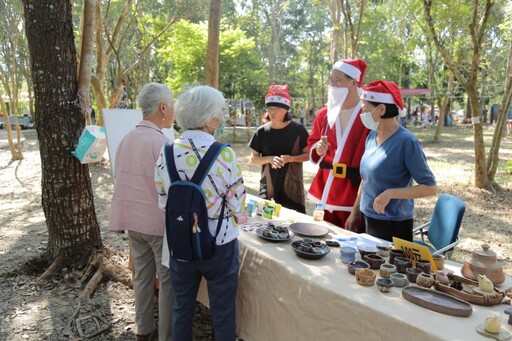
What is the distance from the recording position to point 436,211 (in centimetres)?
300

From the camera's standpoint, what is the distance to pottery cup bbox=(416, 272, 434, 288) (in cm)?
171

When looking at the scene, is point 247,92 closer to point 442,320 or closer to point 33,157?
point 33,157

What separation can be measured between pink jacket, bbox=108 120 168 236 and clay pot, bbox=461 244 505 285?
1.70m

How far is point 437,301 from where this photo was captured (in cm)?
156

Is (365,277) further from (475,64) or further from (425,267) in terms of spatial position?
(475,64)

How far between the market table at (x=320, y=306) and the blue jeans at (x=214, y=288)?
0.16 meters

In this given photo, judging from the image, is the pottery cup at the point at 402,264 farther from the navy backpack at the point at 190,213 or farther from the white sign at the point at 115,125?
the white sign at the point at 115,125

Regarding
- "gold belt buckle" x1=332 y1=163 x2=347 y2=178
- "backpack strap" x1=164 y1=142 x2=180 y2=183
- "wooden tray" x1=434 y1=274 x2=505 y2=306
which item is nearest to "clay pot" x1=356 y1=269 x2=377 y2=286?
"wooden tray" x1=434 y1=274 x2=505 y2=306

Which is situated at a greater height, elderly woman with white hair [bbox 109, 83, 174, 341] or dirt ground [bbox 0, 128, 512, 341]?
elderly woman with white hair [bbox 109, 83, 174, 341]

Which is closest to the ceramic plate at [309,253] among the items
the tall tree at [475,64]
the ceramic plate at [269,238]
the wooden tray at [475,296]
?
the ceramic plate at [269,238]

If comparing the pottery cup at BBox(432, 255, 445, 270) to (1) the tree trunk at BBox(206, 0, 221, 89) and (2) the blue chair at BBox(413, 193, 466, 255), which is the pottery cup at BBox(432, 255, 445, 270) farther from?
(1) the tree trunk at BBox(206, 0, 221, 89)

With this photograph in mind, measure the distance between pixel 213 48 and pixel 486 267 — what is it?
10.4ft

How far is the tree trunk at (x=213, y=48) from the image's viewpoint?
4000 mm

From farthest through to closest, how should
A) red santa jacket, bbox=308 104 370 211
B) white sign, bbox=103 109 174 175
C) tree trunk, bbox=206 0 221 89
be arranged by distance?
1. tree trunk, bbox=206 0 221 89
2. white sign, bbox=103 109 174 175
3. red santa jacket, bbox=308 104 370 211
